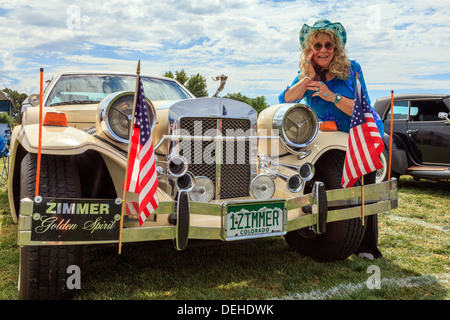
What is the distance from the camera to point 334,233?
3.38 m

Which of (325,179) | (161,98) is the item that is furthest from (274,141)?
(161,98)

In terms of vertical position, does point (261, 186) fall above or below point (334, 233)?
above

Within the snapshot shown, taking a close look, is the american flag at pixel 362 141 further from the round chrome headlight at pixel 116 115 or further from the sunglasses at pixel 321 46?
the round chrome headlight at pixel 116 115

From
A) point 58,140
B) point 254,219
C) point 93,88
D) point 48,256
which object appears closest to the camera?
point 48,256

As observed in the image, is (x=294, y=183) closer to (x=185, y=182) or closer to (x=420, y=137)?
(x=185, y=182)

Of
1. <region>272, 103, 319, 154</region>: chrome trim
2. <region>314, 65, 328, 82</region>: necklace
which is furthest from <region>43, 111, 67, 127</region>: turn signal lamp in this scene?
<region>314, 65, 328, 82</region>: necklace

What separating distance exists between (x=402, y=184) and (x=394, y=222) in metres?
→ 3.69

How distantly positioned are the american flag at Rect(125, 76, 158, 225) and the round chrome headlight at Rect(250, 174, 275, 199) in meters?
0.91

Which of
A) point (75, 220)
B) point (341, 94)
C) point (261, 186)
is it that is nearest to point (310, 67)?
point (341, 94)

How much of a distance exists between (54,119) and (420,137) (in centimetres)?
707

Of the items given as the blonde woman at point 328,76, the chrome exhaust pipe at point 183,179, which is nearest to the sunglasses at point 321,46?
the blonde woman at point 328,76

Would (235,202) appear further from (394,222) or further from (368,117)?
(394,222)

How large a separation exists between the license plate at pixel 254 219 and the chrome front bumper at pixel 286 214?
4 centimetres

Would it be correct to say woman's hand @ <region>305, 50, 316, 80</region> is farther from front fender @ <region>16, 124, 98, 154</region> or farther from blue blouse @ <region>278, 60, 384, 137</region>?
front fender @ <region>16, 124, 98, 154</region>
